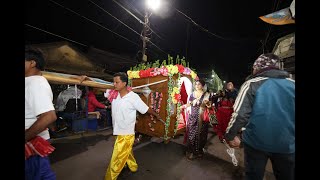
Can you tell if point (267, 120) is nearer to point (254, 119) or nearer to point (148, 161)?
point (254, 119)

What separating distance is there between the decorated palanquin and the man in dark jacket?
11.6 ft

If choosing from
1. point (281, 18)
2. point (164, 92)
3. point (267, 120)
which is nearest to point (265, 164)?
point (267, 120)

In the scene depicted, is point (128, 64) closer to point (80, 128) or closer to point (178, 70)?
point (80, 128)

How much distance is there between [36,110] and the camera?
2.00 meters

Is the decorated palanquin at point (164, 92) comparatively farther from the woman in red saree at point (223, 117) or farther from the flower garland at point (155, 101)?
the woman in red saree at point (223, 117)

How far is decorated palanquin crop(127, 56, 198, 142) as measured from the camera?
598 cm

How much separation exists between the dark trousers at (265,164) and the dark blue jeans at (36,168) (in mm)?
2624

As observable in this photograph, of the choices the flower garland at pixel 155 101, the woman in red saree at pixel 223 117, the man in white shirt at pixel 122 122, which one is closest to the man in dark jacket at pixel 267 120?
the man in white shirt at pixel 122 122

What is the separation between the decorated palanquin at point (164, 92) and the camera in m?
5.98

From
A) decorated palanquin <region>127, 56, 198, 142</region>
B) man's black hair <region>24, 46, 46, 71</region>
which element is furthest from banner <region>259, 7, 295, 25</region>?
man's black hair <region>24, 46, 46, 71</region>

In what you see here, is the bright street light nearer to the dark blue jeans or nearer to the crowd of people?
the crowd of people

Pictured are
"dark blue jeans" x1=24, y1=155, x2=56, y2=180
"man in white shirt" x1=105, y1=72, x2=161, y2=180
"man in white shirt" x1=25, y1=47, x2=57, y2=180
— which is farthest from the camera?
"man in white shirt" x1=105, y1=72, x2=161, y2=180

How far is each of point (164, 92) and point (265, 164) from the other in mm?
3997

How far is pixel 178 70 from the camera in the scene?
19.5 feet
